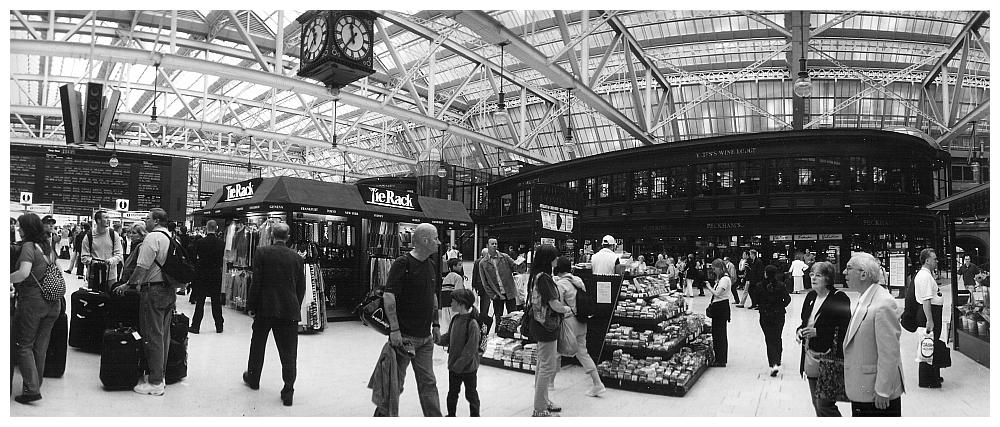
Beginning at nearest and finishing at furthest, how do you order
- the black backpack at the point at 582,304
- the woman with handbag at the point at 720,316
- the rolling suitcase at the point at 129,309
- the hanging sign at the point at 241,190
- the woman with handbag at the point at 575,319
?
the woman with handbag at the point at 575,319 → the black backpack at the point at 582,304 → the rolling suitcase at the point at 129,309 → the woman with handbag at the point at 720,316 → the hanging sign at the point at 241,190

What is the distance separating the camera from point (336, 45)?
7.05 m

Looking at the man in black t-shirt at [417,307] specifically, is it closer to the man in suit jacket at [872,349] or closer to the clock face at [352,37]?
the man in suit jacket at [872,349]

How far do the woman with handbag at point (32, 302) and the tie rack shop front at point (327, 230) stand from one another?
455cm

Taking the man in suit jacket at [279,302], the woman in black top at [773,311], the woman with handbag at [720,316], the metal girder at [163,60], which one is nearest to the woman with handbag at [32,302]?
the man in suit jacket at [279,302]

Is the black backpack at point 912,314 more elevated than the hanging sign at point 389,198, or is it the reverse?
the hanging sign at point 389,198

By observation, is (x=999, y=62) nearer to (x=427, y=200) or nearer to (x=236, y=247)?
(x=427, y=200)

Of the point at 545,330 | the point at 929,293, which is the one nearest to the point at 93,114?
the point at 545,330

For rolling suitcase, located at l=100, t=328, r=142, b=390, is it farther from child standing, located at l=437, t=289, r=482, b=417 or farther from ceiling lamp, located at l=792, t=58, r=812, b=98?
ceiling lamp, located at l=792, t=58, r=812, b=98

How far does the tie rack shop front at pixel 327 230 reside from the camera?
383 inches

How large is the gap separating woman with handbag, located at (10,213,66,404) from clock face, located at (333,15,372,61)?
140 inches

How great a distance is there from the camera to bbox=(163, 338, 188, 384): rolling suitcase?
5625mm

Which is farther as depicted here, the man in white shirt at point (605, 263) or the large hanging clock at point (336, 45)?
the man in white shirt at point (605, 263)

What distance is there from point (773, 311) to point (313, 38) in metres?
6.18

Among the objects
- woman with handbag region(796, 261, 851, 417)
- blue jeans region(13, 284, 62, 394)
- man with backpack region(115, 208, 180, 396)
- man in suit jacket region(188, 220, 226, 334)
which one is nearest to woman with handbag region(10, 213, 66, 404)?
blue jeans region(13, 284, 62, 394)
